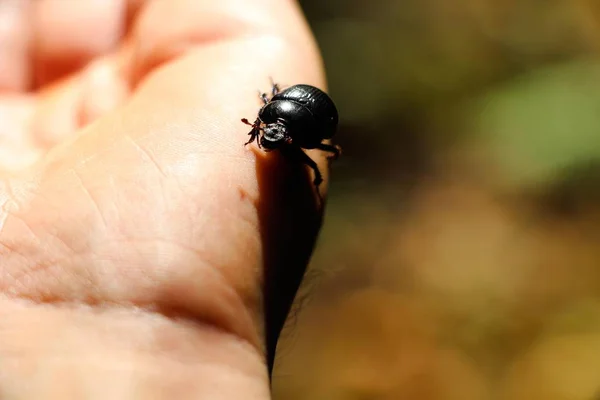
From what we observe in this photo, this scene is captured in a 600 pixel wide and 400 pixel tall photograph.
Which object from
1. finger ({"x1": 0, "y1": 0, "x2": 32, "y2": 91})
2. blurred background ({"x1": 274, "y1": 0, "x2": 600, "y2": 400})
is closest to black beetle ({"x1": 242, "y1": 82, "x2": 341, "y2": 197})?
blurred background ({"x1": 274, "y1": 0, "x2": 600, "y2": 400})

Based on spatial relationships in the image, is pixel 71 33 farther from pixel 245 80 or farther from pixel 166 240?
pixel 166 240

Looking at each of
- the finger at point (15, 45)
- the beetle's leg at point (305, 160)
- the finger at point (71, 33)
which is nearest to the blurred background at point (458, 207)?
the beetle's leg at point (305, 160)

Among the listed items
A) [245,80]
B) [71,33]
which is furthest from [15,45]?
[245,80]

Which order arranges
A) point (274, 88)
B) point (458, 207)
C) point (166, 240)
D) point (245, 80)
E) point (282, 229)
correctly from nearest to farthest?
point (166, 240) → point (282, 229) → point (245, 80) → point (274, 88) → point (458, 207)

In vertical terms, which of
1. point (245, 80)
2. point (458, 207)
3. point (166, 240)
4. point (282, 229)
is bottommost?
point (458, 207)

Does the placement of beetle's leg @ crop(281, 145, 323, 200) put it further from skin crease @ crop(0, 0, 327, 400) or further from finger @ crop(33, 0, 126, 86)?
finger @ crop(33, 0, 126, 86)

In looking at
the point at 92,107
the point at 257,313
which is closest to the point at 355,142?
the point at 92,107
